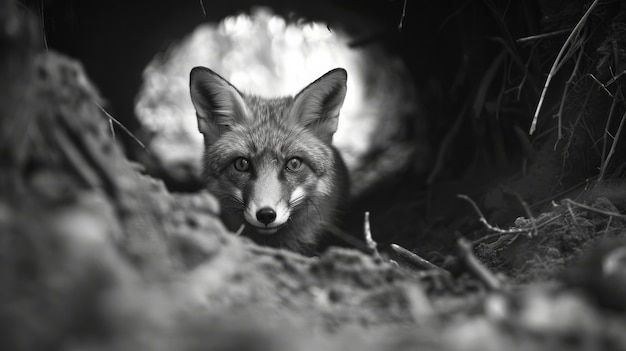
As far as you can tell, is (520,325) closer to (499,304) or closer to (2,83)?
(499,304)

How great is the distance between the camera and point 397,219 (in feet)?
14.6

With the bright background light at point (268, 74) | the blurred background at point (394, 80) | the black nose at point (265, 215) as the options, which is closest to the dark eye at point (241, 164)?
the black nose at point (265, 215)

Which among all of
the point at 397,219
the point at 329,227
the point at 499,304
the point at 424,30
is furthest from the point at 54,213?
the point at 424,30

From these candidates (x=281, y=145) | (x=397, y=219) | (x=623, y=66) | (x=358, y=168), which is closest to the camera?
(x=623, y=66)

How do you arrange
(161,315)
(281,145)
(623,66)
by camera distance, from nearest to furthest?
(161,315) < (623,66) < (281,145)

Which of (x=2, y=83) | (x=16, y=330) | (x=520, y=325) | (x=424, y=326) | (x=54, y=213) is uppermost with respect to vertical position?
(x=2, y=83)

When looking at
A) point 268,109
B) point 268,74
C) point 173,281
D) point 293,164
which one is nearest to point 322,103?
point 268,109

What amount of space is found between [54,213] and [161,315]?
0.31 meters

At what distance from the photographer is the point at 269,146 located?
3.29 meters

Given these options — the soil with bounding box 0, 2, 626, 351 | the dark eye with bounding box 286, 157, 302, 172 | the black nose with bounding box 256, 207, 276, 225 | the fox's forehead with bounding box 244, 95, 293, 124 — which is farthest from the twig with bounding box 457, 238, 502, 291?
the fox's forehead with bounding box 244, 95, 293, 124

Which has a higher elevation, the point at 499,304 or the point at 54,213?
the point at 54,213

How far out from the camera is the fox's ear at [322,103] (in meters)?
3.56

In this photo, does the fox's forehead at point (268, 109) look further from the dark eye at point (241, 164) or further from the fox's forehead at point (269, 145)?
the dark eye at point (241, 164)

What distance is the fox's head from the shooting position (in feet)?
10.3
